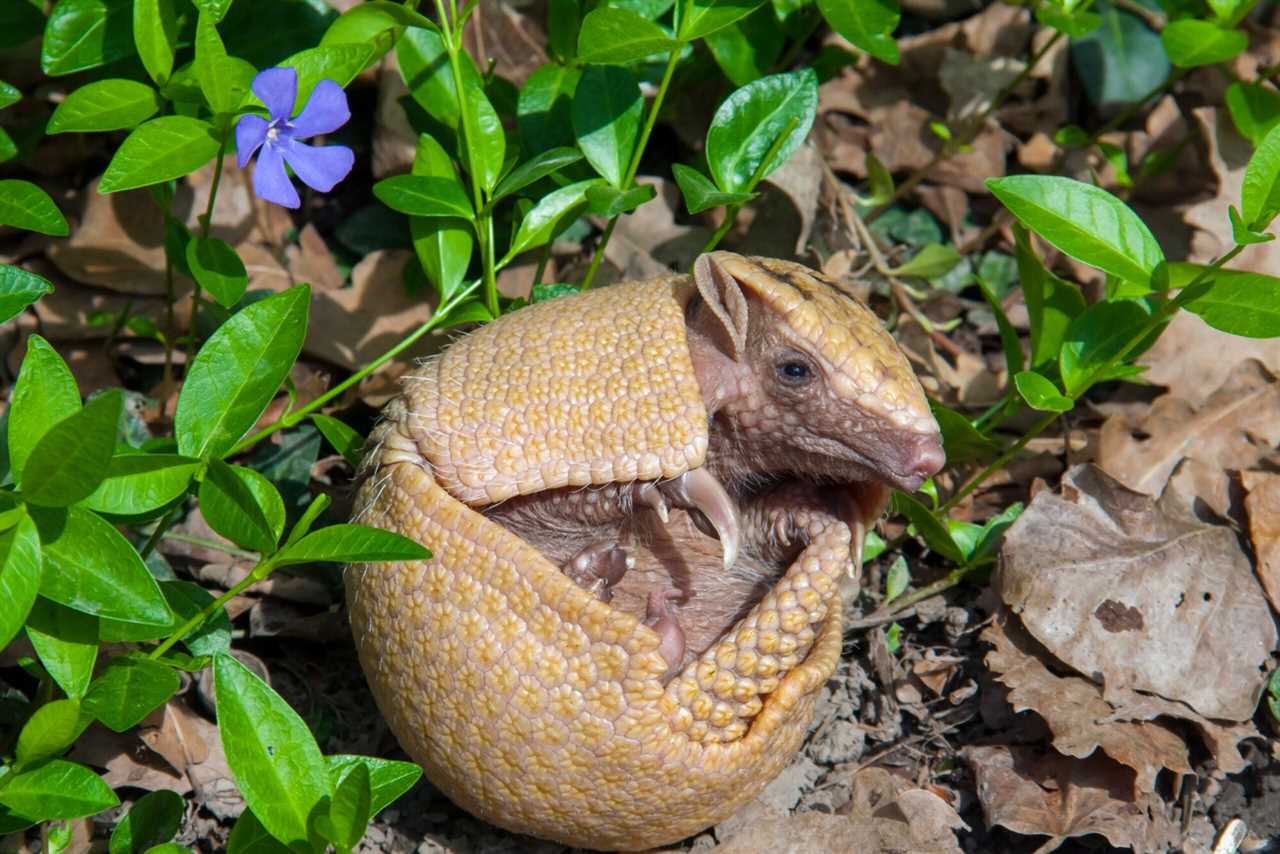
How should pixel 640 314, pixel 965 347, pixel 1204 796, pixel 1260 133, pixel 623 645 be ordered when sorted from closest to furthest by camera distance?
pixel 623 645 < pixel 640 314 < pixel 1204 796 < pixel 1260 133 < pixel 965 347

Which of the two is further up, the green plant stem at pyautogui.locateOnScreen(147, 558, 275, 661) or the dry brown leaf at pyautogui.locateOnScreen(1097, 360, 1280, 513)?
the green plant stem at pyautogui.locateOnScreen(147, 558, 275, 661)

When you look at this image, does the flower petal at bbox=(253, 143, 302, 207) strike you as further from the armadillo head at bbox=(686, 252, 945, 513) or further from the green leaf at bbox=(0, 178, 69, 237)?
the armadillo head at bbox=(686, 252, 945, 513)

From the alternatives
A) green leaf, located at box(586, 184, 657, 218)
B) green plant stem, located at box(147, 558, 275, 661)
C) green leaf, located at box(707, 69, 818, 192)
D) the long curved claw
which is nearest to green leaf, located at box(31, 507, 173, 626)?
green plant stem, located at box(147, 558, 275, 661)

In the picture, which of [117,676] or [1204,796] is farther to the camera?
[1204,796]

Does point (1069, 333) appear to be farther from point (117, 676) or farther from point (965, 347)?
point (117, 676)

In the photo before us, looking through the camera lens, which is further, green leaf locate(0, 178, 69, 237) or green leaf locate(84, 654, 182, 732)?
green leaf locate(0, 178, 69, 237)

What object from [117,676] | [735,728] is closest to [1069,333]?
[735,728]
